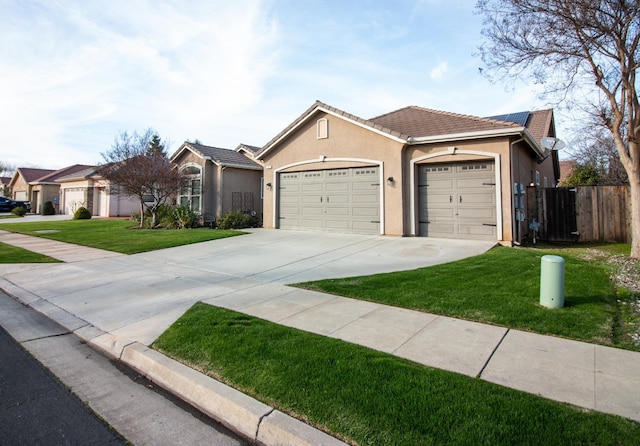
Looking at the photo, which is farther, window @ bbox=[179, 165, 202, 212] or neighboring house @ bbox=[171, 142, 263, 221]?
window @ bbox=[179, 165, 202, 212]

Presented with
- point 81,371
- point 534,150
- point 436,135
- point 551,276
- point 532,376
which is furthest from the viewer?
point 534,150

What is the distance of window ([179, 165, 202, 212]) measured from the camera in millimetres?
19578

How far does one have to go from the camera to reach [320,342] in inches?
164

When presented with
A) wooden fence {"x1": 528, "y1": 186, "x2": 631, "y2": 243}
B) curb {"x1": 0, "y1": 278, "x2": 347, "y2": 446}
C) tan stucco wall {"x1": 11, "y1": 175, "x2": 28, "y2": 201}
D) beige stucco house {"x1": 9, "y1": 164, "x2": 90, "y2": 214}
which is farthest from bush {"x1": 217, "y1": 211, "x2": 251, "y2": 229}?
tan stucco wall {"x1": 11, "y1": 175, "x2": 28, "y2": 201}

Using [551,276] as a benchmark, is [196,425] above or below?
below

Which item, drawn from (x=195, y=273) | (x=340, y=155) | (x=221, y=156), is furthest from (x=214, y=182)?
(x=195, y=273)

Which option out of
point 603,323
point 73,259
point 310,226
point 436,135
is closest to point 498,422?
point 603,323

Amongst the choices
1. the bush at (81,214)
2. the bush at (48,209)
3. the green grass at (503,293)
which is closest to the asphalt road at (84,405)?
the green grass at (503,293)

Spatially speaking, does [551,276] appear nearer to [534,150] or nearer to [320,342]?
[320,342]

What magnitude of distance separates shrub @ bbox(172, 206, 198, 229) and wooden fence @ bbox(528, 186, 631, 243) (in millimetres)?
15129

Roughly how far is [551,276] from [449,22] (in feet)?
28.9

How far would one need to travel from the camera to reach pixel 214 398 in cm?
323

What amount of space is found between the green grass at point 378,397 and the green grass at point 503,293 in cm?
191

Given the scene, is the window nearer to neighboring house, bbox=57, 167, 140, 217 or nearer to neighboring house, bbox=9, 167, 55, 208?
neighboring house, bbox=57, 167, 140, 217
